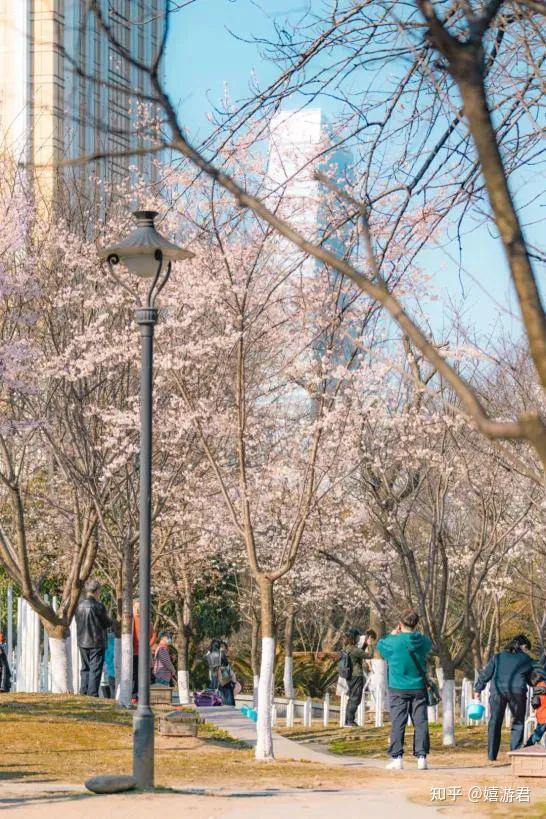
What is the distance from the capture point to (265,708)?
13.8 metres

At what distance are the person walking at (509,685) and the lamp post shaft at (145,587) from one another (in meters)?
5.55

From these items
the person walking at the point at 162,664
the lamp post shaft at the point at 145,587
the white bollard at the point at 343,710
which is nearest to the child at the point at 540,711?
the lamp post shaft at the point at 145,587

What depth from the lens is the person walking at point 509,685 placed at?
14.7 metres

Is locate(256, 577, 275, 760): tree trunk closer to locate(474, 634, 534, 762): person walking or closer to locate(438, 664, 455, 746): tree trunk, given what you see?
locate(474, 634, 534, 762): person walking

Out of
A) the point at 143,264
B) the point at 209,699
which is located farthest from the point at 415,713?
the point at 209,699

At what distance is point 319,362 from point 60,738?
6103 mm

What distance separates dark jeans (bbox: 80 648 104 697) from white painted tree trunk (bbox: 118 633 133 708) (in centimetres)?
39

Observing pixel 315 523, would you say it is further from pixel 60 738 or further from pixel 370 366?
pixel 60 738

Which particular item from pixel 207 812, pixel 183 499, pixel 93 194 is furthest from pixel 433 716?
pixel 207 812

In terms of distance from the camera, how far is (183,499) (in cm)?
2220

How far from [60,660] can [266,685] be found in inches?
321

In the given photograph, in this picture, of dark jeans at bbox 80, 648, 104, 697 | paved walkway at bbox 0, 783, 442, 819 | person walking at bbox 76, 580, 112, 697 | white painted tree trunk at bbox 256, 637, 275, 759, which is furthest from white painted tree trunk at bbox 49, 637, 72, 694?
paved walkway at bbox 0, 783, 442, 819

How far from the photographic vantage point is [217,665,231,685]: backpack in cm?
2850

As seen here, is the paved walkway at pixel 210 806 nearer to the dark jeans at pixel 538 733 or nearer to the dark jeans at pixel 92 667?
the dark jeans at pixel 538 733
